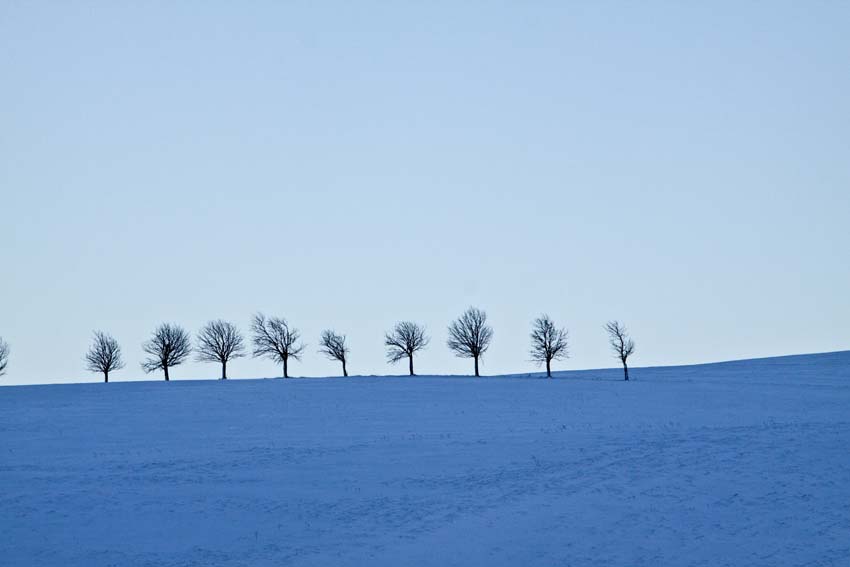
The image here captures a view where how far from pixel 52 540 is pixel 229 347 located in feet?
224

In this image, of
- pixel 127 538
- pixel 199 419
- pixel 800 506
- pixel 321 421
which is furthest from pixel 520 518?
pixel 199 419

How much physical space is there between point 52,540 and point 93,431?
710 inches

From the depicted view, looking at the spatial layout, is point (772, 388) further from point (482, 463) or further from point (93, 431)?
point (93, 431)

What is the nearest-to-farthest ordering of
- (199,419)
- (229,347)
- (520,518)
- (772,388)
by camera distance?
(520,518)
(199,419)
(772,388)
(229,347)

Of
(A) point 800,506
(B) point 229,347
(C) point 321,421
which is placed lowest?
(A) point 800,506

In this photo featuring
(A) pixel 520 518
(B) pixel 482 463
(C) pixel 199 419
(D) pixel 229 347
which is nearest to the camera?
(A) pixel 520 518

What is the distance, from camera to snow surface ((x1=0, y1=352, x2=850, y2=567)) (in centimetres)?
2181

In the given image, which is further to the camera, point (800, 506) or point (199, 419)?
point (199, 419)

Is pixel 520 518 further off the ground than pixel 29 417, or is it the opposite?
pixel 29 417

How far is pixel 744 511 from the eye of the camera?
24.6 metres

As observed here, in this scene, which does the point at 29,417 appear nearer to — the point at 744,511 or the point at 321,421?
the point at 321,421

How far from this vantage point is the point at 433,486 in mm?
27281

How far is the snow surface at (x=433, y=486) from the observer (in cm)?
2181

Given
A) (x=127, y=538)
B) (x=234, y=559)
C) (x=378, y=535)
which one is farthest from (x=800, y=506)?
(x=127, y=538)
